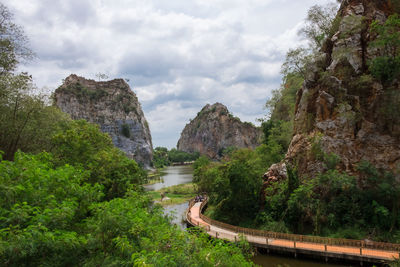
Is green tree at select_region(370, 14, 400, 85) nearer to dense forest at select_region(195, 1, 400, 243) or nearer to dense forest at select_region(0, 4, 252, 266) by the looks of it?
dense forest at select_region(195, 1, 400, 243)

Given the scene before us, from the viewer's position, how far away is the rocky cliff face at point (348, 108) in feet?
67.0

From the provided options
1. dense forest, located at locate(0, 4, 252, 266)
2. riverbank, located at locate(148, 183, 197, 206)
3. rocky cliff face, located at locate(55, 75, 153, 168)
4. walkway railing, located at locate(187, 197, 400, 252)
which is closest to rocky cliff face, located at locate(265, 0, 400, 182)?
walkway railing, located at locate(187, 197, 400, 252)

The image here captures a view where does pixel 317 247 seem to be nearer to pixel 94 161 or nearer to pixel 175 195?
pixel 94 161

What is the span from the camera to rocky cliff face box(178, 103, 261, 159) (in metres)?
158

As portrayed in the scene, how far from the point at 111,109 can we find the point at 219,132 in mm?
77825

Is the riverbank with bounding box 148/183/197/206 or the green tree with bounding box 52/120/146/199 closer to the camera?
the green tree with bounding box 52/120/146/199

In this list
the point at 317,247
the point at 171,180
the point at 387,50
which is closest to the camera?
the point at 317,247

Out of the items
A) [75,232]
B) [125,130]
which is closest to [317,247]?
[75,232]

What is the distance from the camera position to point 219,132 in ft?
538

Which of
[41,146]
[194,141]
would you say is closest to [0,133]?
[41,146]

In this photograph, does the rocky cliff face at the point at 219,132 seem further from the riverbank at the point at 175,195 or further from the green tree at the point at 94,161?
the green tree at the point at 94,161

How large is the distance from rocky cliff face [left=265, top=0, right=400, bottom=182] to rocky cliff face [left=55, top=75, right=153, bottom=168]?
266 feet

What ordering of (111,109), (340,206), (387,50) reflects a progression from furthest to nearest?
(111,109) < (387,50) < (340,206)

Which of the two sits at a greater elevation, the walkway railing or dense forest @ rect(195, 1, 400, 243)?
dense forest @ rect(195, 1, 400, 243)
